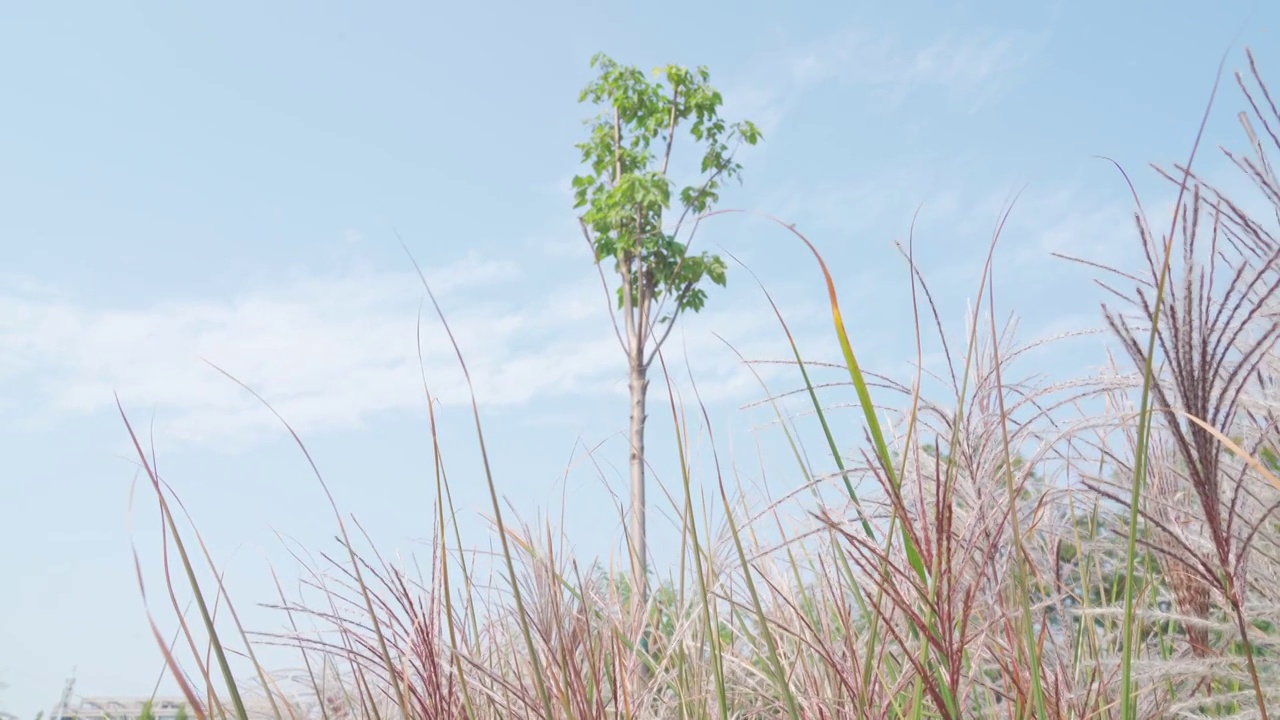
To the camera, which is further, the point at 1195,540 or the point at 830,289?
the point at 1195,540

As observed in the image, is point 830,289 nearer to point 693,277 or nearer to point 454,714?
point 454,714

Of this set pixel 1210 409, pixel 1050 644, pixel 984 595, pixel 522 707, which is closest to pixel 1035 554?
pixel 1050 644

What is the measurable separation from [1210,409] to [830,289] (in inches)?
18.7

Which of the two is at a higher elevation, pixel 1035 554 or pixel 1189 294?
pixel 1189 294

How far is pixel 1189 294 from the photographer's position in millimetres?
1152

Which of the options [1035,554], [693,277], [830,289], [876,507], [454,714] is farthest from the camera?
[693,277]

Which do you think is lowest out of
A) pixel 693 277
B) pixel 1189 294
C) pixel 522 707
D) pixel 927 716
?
pixel 927 716

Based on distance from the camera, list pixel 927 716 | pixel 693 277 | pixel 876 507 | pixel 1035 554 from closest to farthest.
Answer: pixel 876 507 < pixel 1035 554 < pixel 927 716 < pixel 693 277

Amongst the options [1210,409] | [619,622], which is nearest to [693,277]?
[619,622]

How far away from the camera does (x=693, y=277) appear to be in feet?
31.9

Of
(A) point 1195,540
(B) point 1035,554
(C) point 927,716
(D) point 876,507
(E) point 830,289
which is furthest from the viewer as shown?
(C) point 927,716

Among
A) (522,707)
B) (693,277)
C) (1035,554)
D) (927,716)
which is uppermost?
(693,277)

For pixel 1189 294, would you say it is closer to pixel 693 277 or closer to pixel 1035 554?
pixel 1035 554

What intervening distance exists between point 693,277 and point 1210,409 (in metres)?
8.61
